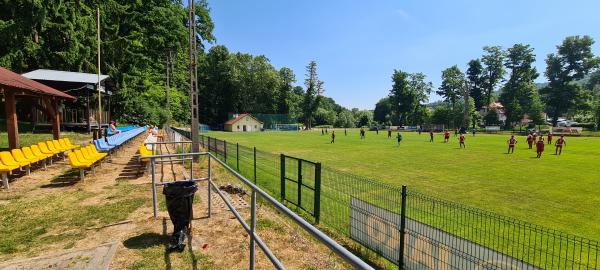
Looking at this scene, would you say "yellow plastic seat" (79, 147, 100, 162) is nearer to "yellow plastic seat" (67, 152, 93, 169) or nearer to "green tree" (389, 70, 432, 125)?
"yellow plastic seat" (67, 152, 93, 169)

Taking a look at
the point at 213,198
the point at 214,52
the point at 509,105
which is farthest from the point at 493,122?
the point at 213,198

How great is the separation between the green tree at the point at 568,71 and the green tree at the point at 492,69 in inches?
529

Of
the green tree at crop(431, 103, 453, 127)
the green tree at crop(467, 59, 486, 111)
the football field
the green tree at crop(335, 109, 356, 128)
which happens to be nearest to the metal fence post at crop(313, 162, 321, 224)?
the football field

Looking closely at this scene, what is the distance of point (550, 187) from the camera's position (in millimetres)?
12352

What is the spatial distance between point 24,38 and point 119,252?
28.4 m

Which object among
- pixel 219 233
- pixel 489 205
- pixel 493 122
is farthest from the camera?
pixel 493 122

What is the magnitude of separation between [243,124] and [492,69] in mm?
76339

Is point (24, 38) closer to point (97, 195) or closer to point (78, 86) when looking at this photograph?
point (78, 86)

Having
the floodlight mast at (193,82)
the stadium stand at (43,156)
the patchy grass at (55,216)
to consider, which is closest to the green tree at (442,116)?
the floodlight mast at (193,82)

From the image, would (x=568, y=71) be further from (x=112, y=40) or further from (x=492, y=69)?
(x=112, y=40)

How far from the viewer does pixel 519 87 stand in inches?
3489

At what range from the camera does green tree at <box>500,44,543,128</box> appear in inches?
3361

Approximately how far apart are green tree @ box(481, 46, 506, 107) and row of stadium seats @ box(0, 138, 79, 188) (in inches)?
4311

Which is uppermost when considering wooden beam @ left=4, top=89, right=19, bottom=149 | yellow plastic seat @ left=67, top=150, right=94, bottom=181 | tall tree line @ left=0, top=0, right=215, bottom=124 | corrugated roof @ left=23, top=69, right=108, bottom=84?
tall tree line @ left=0, top=0, right=215, bottom=124
